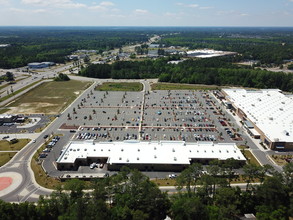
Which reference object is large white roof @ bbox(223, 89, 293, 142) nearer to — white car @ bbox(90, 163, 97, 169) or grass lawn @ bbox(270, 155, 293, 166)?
grass lawn @ bbox(270, 155, 293, 166)

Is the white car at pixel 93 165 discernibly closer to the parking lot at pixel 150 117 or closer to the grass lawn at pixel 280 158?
the parking lot at pixel 150 117

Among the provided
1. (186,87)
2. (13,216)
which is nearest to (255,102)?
(186,87)

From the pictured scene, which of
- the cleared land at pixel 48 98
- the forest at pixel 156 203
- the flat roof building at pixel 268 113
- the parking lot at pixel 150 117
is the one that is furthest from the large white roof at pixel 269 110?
the cleared land at pixel 48 98

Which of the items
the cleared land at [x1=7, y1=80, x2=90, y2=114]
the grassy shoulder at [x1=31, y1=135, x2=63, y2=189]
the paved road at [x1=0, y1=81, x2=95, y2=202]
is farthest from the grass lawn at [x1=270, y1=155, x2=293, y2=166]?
the cleared land at [x1=7, y1=80, x2=90, y2=114]

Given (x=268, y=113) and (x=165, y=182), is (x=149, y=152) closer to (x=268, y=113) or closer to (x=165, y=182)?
(x=165, y=182)

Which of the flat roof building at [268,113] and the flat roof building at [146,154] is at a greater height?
the flat roof building at [268,113]

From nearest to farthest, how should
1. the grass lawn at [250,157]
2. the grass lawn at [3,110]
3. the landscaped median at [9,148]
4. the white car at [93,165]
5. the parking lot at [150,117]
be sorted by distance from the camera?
the white car at [93,165], the grass lawn at [250,157], the landscaped median at [9,148], the parking lot at [150,117], the grass lawn at [3,110]

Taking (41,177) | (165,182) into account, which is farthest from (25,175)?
(165,182)
